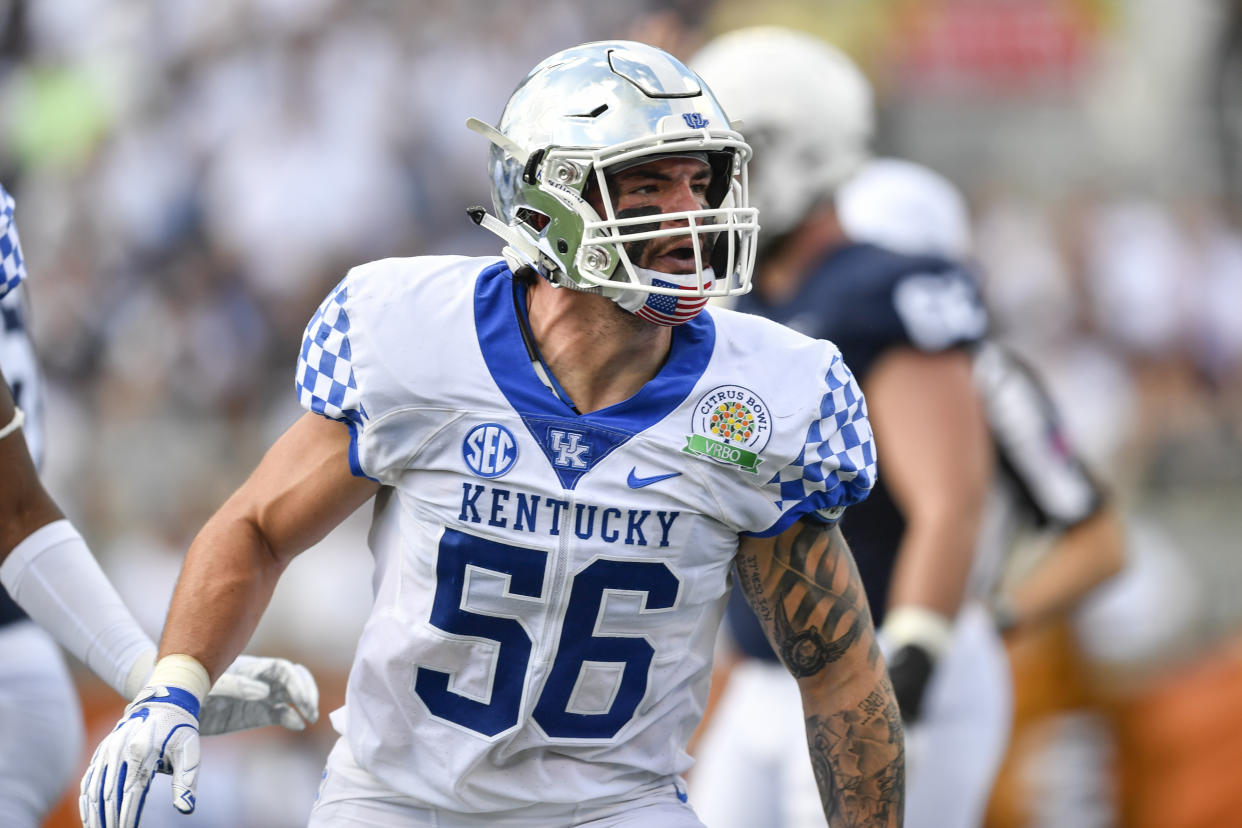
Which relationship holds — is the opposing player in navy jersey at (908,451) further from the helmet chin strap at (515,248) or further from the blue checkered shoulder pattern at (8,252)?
the blue checkered shoulder pattern at (8,252)

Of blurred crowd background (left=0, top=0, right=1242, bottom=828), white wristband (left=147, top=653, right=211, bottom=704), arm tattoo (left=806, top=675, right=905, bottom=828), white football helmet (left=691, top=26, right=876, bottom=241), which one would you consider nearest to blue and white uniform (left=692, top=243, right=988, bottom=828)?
white football helmet (left=691, top=26, right=876, bottom=241)

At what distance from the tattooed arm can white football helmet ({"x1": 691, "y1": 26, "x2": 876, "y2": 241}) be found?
1769 mm

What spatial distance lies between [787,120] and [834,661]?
2010mm

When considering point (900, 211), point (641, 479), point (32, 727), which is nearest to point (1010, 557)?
point (900, 211)

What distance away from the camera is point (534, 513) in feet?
8.93

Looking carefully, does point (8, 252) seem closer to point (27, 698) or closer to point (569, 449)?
point (27, 698)

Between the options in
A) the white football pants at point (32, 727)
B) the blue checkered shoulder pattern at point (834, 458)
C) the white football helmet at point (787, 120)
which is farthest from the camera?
the white football helmet at point (787, 120)

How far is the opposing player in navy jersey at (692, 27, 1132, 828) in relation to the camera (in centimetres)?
414

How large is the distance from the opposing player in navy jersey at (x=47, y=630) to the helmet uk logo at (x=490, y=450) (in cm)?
65

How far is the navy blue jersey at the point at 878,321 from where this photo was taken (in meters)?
4.26

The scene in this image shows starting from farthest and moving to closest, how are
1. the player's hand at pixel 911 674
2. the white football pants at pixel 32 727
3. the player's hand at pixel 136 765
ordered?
the player's hand at pixel 911 674 < the white football pants at pixel 32 727 < the player's hand at pixel 136 765

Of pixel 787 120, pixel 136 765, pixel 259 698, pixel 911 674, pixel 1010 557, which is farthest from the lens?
pixel 1010 557

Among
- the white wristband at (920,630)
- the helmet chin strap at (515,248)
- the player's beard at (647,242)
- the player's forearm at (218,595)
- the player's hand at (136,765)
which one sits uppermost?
the player's beard at (647,242)

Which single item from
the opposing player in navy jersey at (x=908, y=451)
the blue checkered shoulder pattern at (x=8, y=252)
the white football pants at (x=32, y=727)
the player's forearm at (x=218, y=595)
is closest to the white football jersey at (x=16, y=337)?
the blue checkered shoulder pattern at (x=8, y=252)
